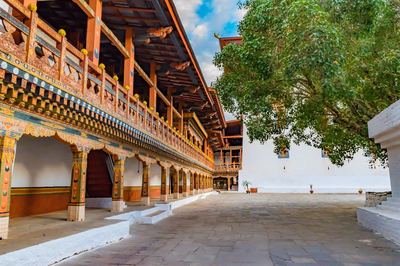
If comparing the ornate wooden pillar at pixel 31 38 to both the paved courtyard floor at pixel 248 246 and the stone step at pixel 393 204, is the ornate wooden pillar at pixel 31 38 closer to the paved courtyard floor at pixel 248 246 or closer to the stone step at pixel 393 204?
the paved courtyard floor at pixel 248 246

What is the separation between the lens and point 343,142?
12.3m

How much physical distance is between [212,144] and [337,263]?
90.2 ft

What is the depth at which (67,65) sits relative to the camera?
635 cm

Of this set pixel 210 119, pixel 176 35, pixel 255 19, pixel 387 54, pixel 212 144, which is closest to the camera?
pixel 387 54

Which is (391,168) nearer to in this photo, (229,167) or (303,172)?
(303,172)

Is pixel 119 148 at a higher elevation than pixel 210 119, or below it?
below

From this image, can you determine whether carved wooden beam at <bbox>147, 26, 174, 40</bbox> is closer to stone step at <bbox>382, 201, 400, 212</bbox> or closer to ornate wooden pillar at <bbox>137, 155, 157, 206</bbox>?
ornate wooden pillar at <bbox>137, 155, 157, 206</bbox>

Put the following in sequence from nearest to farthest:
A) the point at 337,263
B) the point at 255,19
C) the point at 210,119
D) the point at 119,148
Answer: the point at 337,263
the point at 255,19
the point at 119,148
the point at 210,119

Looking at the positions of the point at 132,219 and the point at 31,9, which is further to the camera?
the point at 132,219

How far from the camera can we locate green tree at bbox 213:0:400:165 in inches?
276

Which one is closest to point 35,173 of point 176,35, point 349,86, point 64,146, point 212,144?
point 64,146

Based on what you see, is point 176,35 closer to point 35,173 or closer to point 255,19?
point 255,19

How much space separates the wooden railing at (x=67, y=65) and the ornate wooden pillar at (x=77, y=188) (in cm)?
114

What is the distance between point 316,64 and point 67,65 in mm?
4831
